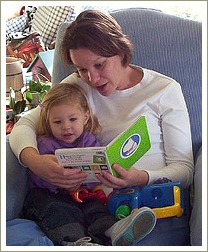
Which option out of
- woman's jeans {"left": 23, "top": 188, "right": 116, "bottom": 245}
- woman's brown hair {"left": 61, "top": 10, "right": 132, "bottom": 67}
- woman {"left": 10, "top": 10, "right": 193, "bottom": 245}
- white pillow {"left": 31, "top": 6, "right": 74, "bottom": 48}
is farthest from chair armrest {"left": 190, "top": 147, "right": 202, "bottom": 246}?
white pillow {"left": 31, "top": 6, "right": 74, "bottom": 48}

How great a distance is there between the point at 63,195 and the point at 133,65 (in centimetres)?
28

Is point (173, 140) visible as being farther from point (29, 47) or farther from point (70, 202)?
point (29, 47)

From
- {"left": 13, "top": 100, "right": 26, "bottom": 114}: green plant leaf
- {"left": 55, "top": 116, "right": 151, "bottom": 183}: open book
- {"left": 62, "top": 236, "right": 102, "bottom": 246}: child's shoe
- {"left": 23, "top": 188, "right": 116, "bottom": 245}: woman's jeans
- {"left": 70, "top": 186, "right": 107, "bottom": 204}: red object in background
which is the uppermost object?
{"left": 13, "top": 100, "right": 26, "bottom": 114}: green plant leaf

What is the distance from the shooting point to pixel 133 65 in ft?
3.25

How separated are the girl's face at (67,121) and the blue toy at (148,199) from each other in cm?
13

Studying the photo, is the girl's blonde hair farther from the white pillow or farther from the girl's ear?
the white pillow

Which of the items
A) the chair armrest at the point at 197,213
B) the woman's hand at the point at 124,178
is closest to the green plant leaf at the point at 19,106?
the woman's hand at the point at 124,178

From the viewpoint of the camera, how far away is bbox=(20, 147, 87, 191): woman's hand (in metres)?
0.88

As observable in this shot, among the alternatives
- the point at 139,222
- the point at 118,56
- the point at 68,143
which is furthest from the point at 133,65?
the point at 139,222

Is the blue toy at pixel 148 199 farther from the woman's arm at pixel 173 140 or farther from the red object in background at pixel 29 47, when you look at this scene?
the red object in background at pixel 29 47

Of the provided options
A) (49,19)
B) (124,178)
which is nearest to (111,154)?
(124,178)

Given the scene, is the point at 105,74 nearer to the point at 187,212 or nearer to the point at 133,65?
the point at 133,65

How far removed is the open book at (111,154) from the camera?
0.83 m

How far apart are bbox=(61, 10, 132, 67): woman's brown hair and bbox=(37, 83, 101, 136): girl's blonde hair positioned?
2.0 inches
